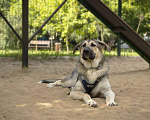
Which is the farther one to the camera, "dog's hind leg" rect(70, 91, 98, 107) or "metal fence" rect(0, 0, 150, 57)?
"metal fence" rect(0, 0, 150, 57)

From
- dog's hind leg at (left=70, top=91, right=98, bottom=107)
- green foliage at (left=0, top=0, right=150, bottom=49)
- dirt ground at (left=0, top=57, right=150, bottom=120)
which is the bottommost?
dirt ground at (left=0, top=57, right=150, bottom=120)

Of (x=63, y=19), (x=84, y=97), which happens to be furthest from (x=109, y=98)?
(x=63, y=19)

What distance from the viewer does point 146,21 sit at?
1652 centimetres

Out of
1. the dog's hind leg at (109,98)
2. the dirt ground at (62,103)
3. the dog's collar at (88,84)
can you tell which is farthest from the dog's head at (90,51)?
the dirt ground at (62,103)

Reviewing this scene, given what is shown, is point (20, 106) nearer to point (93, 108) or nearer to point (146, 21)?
point (93, 108)

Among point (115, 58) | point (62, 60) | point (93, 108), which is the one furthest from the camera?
point (115, 58)

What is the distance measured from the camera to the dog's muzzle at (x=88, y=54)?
461cm

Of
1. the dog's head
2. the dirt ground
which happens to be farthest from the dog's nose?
the dirt ground

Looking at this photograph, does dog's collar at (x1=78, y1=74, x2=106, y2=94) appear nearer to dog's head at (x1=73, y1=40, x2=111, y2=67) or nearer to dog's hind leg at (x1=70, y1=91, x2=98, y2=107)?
dog's hind leg at (x1=70, y1=91, x2=98, y2=107)

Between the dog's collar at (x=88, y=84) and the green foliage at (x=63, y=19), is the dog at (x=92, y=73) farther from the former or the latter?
the green foliage at (x=63, y=19)

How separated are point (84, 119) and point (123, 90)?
2.37 meters

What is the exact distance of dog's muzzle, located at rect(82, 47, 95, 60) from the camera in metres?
4.61

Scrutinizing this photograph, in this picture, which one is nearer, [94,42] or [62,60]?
[94,42]

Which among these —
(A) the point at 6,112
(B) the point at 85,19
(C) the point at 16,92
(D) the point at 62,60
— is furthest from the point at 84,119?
(B) the point at 85,19
